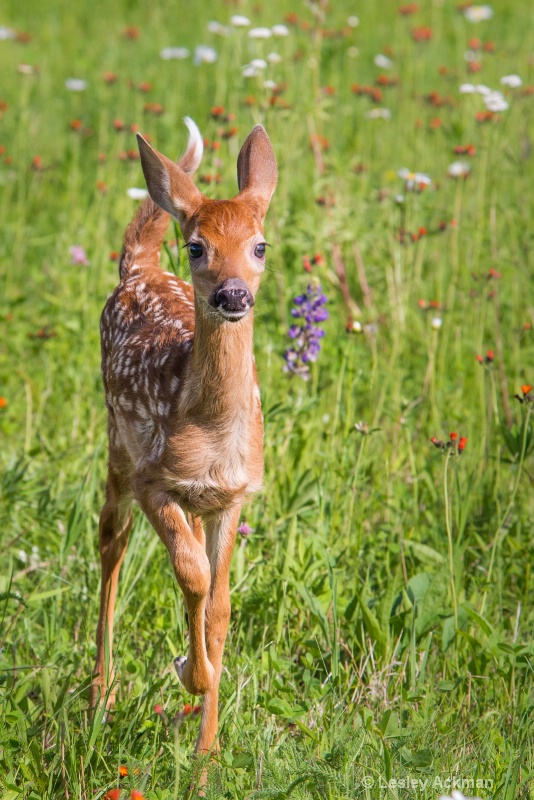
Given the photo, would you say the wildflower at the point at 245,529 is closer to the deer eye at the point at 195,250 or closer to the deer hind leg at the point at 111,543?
the deer hind leg at the point at 111,543

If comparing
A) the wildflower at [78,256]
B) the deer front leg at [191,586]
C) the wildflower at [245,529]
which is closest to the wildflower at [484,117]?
the wildflower at [78,256]

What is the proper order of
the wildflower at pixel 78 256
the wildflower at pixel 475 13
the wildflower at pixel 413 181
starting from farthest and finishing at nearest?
the wildflower at pixel 475 13 → the wildflower at pixel 78 256 → the wildflower at pixel 413 181

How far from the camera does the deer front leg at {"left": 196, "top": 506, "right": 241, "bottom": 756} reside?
10.1 feet

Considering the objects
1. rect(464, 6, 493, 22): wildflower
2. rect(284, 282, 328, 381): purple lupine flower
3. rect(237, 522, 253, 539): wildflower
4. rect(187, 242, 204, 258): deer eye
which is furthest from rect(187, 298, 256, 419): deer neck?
rect(464, 6, 493, 22): wildflower

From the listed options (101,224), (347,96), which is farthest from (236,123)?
(347,96)

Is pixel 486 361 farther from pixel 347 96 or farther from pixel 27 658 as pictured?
pixel 347 96

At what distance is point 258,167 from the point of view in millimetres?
3490

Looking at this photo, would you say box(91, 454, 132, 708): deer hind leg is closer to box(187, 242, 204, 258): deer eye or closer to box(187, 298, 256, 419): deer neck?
box(187, 298, 256, 419): deer neck

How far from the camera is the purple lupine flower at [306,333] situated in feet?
13.6

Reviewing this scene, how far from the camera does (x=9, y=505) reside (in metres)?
4.00

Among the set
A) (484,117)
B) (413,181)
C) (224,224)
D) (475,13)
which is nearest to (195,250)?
(224,224)

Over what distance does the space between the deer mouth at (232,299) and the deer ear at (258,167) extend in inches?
22.9

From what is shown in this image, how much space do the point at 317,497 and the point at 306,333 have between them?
617 millimetres

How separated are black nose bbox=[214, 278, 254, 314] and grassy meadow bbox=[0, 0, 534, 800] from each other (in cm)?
46
